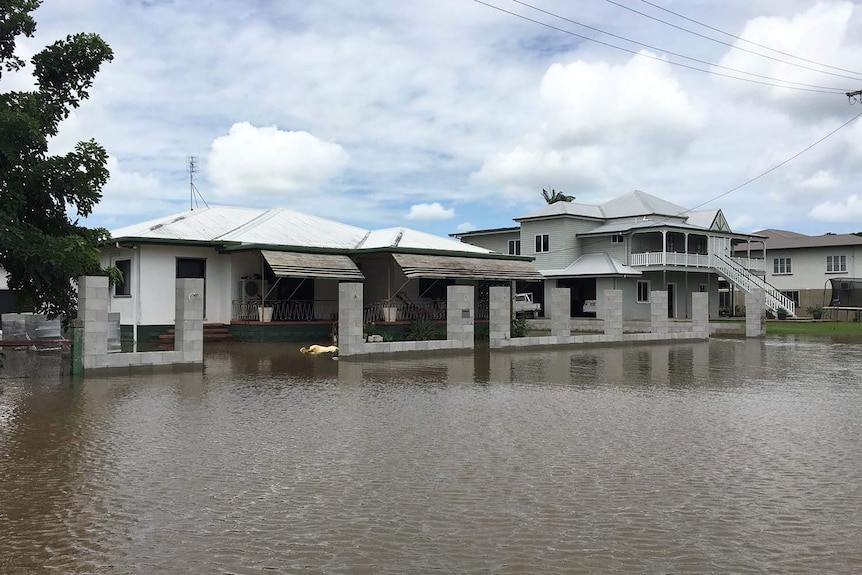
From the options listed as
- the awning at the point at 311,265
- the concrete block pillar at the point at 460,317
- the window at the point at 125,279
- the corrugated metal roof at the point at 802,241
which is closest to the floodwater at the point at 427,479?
the concrete block pillar at the point at 460,317

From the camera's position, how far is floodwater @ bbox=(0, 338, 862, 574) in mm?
5117

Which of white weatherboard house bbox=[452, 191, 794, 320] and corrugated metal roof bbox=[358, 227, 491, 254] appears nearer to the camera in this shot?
corrugated metal roof bbox=[358, 227, 491, 254]

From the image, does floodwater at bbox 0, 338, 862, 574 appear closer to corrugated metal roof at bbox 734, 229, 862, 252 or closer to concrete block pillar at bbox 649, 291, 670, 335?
concrete block pillar at bbox 649, 291, 670, 335

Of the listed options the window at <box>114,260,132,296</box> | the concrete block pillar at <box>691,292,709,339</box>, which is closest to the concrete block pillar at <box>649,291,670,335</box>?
the concrete block pillar at <box>691,292,709,339</box>

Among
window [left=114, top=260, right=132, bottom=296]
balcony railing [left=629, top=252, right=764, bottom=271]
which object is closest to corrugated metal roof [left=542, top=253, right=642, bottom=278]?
balcony railing [left=629, top=252, right=764, bottom=271]

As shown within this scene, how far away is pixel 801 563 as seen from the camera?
4.95 metres

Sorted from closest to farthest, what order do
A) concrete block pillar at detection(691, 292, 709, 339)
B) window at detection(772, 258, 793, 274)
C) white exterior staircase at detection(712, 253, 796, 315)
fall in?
concrete block pillar at detection(691, 292, 709, 339)
white exterior staircase at detection(712, 253, 796, 315)
window at detection(772, 258, 793, 274)

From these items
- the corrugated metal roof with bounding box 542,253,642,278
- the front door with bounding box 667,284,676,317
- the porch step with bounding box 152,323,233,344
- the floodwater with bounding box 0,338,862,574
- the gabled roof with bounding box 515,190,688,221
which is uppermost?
the gabled roof with bounding box 515,190,688,221

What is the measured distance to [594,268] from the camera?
137 ft

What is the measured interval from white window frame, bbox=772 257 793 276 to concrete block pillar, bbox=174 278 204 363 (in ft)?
145

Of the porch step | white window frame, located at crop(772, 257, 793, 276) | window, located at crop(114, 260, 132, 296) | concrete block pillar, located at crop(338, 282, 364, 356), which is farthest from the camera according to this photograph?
white window frame, located at crop(772, 257, 793, 276)

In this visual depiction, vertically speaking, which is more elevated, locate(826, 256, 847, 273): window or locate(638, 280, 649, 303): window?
locate(826, 256, 847, 273): window

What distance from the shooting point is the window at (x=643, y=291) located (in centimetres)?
4269

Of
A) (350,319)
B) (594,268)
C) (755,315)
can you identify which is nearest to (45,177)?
(350,319)
